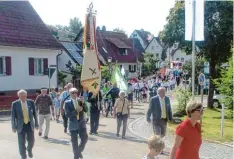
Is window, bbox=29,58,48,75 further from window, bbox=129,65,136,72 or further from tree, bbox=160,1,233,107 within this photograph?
window, bbox=129,65,136,72

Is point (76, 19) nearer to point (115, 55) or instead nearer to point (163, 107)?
point (115, 55)

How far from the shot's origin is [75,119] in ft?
31.1

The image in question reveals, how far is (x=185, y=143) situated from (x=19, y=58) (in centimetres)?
2707

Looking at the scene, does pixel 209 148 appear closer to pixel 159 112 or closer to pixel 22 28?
pixel 159 112

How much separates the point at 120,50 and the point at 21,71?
3220 centimetres

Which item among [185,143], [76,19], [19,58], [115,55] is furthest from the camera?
[76,19]

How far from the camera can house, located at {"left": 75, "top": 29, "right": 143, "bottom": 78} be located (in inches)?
2330

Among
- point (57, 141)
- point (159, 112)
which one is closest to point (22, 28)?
point (57, 141)

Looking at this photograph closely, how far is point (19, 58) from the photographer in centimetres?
3109

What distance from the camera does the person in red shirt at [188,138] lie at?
545cm

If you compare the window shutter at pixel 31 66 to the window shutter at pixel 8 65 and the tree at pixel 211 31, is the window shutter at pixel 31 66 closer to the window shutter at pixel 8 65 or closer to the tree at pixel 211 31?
the window shutter at pixel 8 65

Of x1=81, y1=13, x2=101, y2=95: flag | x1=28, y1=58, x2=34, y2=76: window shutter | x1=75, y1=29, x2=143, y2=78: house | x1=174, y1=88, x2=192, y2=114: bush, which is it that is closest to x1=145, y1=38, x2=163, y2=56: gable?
x1=75, y1=29, x2=143, y2=78: house

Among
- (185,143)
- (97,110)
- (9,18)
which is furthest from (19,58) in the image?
(185,143)

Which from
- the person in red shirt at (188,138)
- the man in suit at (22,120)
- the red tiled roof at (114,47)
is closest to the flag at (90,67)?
the man in suit at (22,120)
